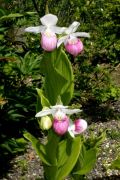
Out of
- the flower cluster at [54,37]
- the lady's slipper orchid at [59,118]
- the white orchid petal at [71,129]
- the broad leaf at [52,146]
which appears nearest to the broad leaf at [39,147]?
the broad leaf at [52,146]

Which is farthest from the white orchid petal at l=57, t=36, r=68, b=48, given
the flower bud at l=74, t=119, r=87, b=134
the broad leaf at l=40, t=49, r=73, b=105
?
the flower bud at l=74, t=119, r=87, b=134

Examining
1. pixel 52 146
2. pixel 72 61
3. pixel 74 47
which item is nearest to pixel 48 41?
pixel 74 47

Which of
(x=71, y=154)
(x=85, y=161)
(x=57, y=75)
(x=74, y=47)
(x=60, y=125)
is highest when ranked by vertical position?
(x=74, y=47)

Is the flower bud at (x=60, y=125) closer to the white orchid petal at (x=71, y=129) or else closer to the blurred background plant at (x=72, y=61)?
the white orchid petal at (x=71, y=129)

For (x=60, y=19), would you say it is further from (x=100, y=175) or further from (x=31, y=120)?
(x=100, y=175)

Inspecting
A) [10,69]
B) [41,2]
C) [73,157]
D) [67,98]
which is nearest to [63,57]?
[67,98]

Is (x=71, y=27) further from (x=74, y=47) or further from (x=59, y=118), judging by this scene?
(x=59, y=118)
